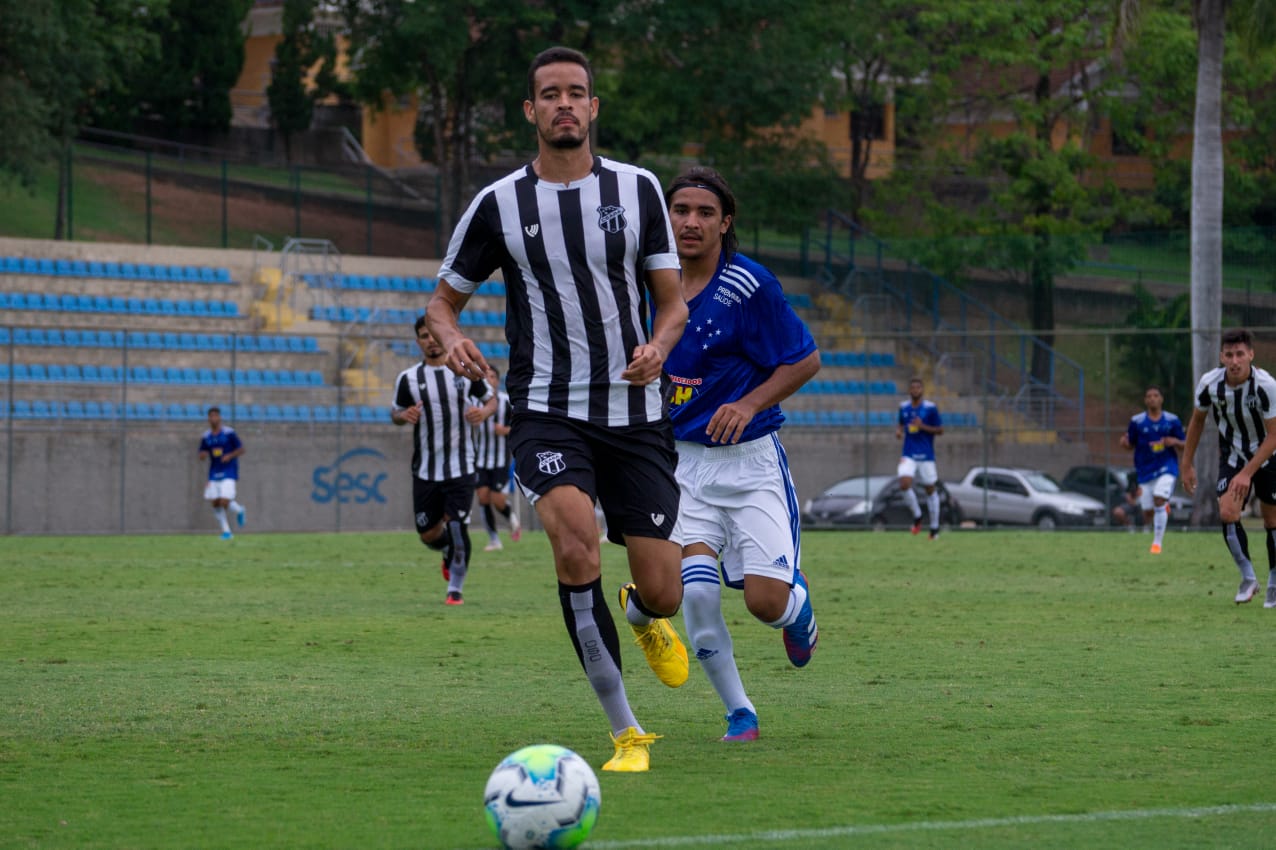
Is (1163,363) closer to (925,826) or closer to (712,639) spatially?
(712,639)

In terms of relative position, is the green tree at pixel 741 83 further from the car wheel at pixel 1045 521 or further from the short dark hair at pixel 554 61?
the short dark hair at pixel 554 61

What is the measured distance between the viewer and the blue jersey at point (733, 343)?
738cm

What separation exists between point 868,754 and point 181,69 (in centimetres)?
4988

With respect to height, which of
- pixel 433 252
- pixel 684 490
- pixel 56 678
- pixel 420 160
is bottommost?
pixel 56 678

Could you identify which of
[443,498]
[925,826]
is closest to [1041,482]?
[443,498]

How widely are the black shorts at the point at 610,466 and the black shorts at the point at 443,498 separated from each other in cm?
808

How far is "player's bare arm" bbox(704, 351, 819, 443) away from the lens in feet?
23.2

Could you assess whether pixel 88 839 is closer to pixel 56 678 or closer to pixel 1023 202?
pixel 56 678

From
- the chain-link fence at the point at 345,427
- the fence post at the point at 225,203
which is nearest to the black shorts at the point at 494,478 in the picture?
the chain-link fence at the point at 345,427

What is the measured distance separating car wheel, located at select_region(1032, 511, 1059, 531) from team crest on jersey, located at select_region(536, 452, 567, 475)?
24547 millimetres

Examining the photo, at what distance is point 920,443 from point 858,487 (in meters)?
5.11

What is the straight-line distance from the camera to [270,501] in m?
30.8

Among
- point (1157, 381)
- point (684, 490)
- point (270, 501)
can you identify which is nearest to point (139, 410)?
point (270, 501)

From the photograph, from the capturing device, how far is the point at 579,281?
629cm
